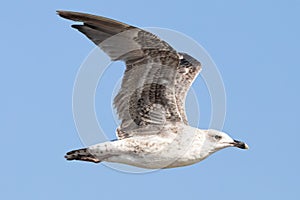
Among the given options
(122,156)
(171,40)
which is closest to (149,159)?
(122,156)

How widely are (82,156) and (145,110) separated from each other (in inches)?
74.8

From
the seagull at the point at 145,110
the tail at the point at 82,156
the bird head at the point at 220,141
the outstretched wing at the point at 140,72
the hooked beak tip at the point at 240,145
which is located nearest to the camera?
the outstretched wing at the point at 140,72

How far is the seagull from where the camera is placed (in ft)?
86.2

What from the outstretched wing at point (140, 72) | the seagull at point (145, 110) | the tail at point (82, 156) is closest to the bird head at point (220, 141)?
the seagull at point (145, 110)

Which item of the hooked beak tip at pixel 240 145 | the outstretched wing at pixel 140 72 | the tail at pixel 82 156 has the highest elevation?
the outstretched wing at pixel 140 72

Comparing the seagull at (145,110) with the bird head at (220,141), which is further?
the bird head at (220,141)

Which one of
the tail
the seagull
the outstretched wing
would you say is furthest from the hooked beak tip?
the tail

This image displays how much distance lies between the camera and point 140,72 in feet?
88.0

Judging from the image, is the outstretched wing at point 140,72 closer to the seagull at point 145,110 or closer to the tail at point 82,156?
the seagull at point 145,110

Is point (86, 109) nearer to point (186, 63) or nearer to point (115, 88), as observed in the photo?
point (115, 88)

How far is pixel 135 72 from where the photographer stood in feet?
88.2

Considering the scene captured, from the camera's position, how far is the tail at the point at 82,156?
27.1 m

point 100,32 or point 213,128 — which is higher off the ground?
point 100,32

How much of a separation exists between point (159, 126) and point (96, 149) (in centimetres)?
167
